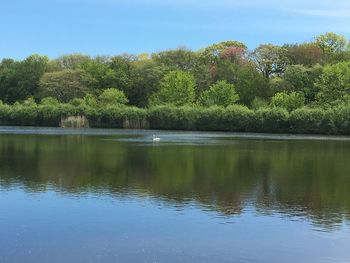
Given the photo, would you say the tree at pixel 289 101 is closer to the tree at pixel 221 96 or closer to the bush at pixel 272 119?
the bush at pixel 272 119

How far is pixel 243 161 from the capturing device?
31.3m

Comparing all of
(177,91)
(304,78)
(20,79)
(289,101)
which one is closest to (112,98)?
(177,91)

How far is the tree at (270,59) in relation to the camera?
10306 cm

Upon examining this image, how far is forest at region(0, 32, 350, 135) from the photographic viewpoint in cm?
8094

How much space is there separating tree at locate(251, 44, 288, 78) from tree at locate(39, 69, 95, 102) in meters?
33.6

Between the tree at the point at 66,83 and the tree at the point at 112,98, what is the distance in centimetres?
822

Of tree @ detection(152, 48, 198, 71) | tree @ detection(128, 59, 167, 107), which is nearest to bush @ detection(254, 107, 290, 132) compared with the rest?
tree @ detection(128, 59, 167, 107)

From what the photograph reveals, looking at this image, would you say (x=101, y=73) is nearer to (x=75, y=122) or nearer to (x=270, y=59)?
(x=75, y=122)

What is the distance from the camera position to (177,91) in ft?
A: 311

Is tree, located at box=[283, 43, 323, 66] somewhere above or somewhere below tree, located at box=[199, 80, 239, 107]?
above

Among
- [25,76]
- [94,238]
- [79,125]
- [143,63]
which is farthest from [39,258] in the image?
[25,76]

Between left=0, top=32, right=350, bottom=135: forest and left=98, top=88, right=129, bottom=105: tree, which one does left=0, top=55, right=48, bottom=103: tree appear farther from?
left=98, top=88, right=129, bottom=105: tree

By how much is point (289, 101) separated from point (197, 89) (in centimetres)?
2360

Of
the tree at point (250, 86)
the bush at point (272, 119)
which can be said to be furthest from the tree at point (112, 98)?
the bush at point (272, 119)
